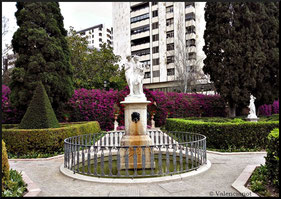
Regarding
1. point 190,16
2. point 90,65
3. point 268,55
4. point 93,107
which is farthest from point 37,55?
point 190,16

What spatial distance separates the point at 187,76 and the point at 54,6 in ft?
59.0

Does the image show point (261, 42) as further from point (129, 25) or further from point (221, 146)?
point (129, 25)

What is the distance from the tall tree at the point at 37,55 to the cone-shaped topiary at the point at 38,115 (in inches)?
99.1

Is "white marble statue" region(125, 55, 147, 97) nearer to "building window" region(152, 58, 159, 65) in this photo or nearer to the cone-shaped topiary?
the cone-shaped topiary

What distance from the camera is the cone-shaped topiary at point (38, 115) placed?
9.35m

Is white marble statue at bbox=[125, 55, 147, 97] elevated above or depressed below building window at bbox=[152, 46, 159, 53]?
below

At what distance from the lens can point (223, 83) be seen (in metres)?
16.2

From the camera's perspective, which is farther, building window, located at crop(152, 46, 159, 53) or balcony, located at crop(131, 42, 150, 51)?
balcony, located at crop(131, 42, 150, 51)

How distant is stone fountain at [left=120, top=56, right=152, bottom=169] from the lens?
21.9 ft

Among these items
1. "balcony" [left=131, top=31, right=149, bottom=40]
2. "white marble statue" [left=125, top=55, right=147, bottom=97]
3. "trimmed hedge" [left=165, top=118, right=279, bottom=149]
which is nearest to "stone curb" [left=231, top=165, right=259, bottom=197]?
"trimmed hedge" [left=165, top=118, right=279, bottom=149]

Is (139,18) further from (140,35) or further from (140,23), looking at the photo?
(140,35)

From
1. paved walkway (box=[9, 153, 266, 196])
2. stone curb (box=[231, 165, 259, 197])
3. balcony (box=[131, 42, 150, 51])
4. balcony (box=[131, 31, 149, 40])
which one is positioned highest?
balcony (box=[131, 31, 149, 40])

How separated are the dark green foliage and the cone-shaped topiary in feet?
41.2

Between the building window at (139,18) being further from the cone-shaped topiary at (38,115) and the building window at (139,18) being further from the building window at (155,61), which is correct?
the cone-shaped topiary at (38,115)
